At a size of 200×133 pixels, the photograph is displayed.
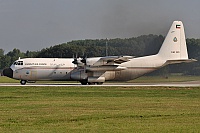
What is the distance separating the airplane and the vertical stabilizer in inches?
29.0

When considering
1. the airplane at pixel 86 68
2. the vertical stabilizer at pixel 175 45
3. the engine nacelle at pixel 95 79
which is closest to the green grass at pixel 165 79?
the airplane at pixel 86 68

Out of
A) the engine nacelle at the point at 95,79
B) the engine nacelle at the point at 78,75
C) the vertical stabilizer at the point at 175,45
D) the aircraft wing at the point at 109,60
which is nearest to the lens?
the aircraft wing at the point at 109,60

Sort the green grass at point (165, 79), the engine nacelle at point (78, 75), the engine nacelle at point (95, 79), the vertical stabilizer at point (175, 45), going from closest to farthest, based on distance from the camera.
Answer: the engine nacelle at point (78, 75)
the engine nacelle at point (95, 79)
the vertical stabilizer at point (175, 45)
the green grass at point (165, 79)

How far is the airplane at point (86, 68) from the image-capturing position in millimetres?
53844

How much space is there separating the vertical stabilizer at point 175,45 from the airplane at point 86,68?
0.74 meters

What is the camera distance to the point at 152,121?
60.3ft

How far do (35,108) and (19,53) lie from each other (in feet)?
493

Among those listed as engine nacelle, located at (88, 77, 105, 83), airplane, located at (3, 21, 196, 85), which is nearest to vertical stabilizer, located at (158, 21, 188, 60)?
airplane, located at (3, 21, 196, 85)

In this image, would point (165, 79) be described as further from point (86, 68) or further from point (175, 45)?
point (86, 68)

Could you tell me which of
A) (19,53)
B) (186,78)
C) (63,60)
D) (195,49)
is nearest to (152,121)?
(63,60)

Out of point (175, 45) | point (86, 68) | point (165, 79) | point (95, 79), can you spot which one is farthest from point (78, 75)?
point (165, 79)

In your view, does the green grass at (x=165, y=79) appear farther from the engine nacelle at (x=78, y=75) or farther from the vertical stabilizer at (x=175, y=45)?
the engine nacelle at (x=78, y=75)

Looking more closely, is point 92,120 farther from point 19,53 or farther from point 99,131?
point 19,53

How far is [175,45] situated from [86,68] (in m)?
12.1
